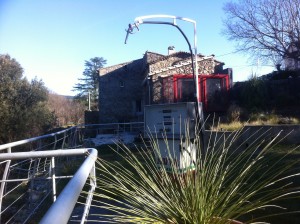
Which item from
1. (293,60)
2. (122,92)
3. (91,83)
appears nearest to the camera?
(293,60)

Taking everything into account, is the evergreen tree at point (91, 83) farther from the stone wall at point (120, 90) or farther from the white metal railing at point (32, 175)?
the white metal railing at point (32, 175)

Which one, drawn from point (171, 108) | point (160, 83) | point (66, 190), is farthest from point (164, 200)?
point (160, 83)

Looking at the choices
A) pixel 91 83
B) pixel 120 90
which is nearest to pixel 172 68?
pixel 120 90

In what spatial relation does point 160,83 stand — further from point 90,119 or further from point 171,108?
point 171,108

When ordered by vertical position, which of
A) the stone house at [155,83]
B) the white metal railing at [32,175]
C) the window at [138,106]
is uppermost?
the stone house at [155,83]

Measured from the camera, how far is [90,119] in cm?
2873

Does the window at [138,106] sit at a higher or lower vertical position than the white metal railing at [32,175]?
higher

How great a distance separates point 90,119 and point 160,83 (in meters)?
10.5

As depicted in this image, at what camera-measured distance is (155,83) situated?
20547mm

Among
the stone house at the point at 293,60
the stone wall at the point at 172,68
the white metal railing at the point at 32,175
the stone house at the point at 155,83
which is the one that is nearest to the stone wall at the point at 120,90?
the stone house at the point at 155,83

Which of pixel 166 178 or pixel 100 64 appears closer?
pixel 166 178

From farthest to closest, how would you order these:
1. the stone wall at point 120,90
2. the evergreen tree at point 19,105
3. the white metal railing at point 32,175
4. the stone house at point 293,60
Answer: the stone wall at point 120,90 → the stone house at point 293,60 → the evergreen tree at point 19,105 → the white metal railing at point 32,175

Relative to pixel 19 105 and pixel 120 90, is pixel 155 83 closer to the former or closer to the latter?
pixel 120 90

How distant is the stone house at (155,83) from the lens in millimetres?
19688
